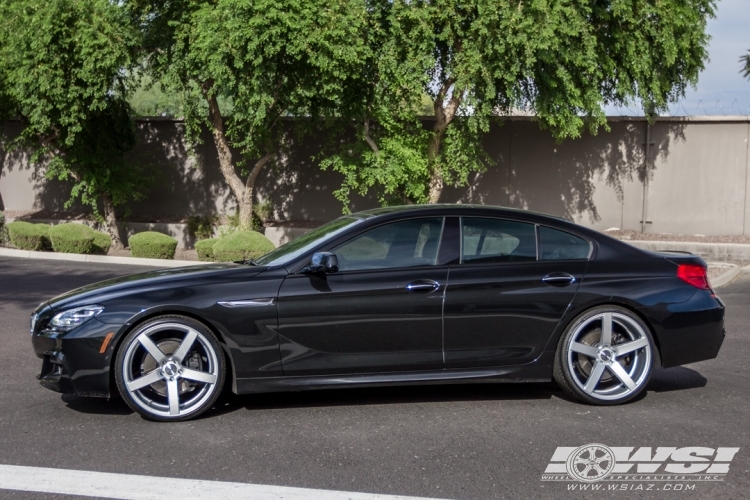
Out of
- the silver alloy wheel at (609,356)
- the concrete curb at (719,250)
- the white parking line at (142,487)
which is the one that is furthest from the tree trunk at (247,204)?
the white parking line at (142,487)

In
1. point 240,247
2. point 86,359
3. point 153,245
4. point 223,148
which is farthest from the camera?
point 223,148

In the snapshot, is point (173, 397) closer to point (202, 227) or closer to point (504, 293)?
point (504, 293)

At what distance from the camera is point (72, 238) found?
1816cm

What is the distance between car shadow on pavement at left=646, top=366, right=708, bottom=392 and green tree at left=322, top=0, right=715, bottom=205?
8995 millimetres

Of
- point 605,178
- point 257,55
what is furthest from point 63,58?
point 605,178

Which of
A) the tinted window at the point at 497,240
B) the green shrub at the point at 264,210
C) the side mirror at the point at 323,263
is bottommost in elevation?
the green shrub at the point at 264,210

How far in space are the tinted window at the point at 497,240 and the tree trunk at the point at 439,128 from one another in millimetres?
11418

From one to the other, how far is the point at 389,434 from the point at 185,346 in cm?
153

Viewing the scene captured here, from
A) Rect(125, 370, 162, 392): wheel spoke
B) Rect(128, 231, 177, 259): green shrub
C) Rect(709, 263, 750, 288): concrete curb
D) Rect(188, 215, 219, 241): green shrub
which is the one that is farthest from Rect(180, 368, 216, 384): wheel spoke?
Rect(188, 215, 219, 241): green shrub

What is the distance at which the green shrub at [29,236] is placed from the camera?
19031 mm

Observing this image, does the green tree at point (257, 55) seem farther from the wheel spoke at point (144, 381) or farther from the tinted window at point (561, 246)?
the wheel spoke at point (144, 381)

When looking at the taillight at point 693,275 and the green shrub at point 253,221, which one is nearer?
the taillight at point 693,275

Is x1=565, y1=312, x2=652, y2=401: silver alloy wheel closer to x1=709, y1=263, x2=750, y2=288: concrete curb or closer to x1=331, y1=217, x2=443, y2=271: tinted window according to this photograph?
x1=331, y1=217, x2=443, y2=271: tinted window

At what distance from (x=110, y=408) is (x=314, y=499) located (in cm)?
247
